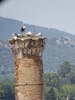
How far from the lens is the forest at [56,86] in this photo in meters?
93.9

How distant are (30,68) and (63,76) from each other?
424ft

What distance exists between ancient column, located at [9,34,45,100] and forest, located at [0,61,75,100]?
53259mm

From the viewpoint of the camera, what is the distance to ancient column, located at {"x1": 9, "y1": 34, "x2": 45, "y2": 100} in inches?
589

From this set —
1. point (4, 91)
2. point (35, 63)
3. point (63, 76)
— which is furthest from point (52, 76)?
point (35, 63)

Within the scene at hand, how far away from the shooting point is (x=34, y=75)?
49.6ft

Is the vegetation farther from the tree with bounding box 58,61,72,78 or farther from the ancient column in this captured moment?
the ancient column

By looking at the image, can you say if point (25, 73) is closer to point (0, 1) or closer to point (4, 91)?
point (0, 1)

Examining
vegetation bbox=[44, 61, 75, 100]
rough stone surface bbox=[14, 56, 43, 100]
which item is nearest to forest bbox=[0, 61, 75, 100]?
vegetation bbox=[44, 61, 75, 100]

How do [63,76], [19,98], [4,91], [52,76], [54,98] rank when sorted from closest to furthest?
[19,98] → [54,98] → [4,91] → [52,76] → [63,76]

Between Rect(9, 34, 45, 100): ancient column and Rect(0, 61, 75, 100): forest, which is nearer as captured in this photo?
Rect(9, 34, 45, 100): ancient column

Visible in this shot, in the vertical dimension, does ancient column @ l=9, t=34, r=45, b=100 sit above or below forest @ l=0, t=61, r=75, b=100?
above

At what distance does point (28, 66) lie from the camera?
1512 centimetres

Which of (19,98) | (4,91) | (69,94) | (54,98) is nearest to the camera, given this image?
(19,98)

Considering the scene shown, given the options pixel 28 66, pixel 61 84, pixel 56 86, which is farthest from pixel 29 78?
pixel 61 84
